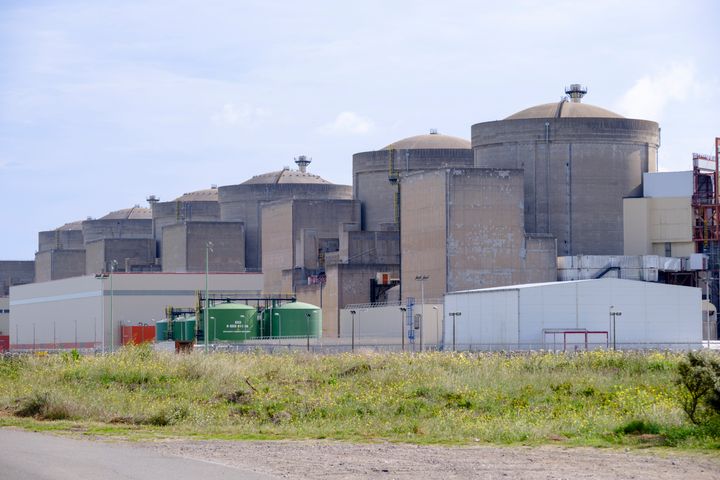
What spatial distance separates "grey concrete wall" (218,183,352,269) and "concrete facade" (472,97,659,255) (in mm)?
29166

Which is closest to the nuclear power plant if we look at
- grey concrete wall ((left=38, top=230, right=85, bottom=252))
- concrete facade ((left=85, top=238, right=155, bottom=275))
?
concrete facade ((left=85, top=238, right=155, bottom=275))

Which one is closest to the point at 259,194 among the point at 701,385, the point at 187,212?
the point at 187,212

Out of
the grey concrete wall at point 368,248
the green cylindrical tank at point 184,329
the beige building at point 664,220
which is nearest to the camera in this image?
the beige building at point 664,220

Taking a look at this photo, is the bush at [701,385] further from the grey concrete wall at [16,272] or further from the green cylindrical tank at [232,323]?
the grey concrete wall at [16,272]

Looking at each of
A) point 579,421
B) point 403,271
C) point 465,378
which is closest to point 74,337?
point 403,271

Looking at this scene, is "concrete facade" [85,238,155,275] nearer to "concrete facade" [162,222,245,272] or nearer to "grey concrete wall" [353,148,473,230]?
"concrete facade" [162,222,245,272]

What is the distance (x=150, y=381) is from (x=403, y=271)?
40.4 metres

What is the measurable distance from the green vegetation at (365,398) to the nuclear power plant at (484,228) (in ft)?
78.2

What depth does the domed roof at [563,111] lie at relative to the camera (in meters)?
75.3

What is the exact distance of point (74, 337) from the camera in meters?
88.2

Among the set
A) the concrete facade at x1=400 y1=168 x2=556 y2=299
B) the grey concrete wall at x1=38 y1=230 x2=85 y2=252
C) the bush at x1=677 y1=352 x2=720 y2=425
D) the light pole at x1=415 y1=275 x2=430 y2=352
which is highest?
the grey concrete wall at x1=38 y1=230 x2=85 y2=252

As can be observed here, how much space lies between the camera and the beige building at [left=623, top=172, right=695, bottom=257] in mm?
71750

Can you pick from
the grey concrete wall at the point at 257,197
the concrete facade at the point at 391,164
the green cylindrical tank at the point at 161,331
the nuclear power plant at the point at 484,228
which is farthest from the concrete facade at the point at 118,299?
the grey concrete wall at the point at 257,197

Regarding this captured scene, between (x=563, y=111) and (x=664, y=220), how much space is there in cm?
935
